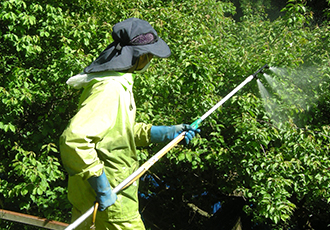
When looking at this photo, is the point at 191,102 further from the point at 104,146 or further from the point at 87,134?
the point at 87,134

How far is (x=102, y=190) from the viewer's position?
74.4 inches

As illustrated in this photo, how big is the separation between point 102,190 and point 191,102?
7.18 feet

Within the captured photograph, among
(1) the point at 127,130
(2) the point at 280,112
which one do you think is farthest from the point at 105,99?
(2) the point at 280,112

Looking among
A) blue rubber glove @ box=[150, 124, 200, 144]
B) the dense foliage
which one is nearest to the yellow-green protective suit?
blue rubber glove @ box=[150, 124, 200, 144]

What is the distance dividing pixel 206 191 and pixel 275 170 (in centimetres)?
193

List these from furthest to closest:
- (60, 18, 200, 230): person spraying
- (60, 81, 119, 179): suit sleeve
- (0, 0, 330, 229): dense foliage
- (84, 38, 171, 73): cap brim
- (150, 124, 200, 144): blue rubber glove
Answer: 1. (0, 0, 330, 229): dense foliage
2. (150, 124, 200, 144): blue rubber glove
3. (84, 38, 171, 73): cap brim
4. (60, 18, 200, 230): person spraying
5. (60, 81, 119, 179): suit sleeve

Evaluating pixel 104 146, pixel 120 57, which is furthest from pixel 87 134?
pixel 120 57

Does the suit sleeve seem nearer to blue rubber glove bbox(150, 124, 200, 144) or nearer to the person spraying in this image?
the person spraying

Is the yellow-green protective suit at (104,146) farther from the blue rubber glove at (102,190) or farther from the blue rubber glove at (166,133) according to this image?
the blue rubber glove at (166,133)

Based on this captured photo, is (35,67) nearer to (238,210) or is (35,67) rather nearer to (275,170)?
(275,170)

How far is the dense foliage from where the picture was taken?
368 cm

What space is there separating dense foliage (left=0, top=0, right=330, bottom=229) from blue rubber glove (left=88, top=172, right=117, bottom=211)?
1.73 meters

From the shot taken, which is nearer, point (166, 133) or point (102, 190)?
point (102, 190)

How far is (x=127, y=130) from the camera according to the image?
7.04 ft
